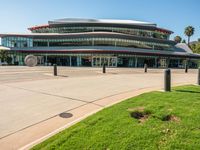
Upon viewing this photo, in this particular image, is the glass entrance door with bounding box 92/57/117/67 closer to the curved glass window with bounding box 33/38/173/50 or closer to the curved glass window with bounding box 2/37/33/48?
the curved glass window with bounding box 33/38/173/50

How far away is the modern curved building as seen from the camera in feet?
157

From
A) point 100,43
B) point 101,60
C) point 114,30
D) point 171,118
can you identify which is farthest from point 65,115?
point 114,30

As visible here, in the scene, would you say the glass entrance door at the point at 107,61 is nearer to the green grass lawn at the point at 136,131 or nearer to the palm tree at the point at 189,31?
the green grass lawn at the point at 136,131

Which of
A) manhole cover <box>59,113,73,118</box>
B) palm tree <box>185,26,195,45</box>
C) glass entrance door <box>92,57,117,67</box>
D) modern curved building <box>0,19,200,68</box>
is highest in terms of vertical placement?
palm tree <box>185,26,195,45</box>

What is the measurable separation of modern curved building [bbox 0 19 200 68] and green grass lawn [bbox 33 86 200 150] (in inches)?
1542

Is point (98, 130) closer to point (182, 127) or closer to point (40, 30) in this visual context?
point (182, 127)

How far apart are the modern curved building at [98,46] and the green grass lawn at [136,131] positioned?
129 feet

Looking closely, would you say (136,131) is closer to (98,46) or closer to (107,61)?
(107,61)

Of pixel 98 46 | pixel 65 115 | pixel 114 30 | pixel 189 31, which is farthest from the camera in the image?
pixel 189 31

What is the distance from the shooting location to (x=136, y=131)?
478cm

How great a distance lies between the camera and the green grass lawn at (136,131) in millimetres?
4246

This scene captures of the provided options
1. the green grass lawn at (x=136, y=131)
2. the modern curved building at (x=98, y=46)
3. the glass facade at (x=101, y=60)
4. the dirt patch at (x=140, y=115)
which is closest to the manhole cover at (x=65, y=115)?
the green grass lawn at (x=136, y=131)

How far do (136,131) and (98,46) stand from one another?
4530cm

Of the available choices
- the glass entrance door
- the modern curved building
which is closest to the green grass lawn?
the modern curved building
